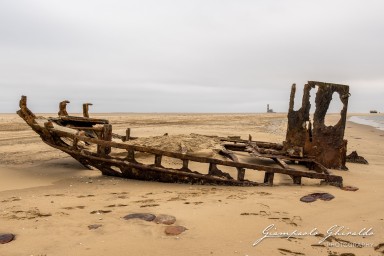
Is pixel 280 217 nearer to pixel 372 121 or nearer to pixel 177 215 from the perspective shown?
pixel 177 215

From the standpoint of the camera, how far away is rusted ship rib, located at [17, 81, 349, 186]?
6039 mm

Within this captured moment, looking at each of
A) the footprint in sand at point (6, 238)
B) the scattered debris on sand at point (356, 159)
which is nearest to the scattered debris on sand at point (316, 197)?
the footprint in sand at point (6, 238)

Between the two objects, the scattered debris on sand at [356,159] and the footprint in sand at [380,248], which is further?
the scattered debris on sand at [356,159]

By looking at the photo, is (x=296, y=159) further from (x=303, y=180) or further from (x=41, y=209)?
(x=41, y=209)

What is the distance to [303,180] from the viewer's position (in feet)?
22.0

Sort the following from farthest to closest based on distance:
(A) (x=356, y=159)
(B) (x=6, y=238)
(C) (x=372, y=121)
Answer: (C) (x=372, y=121), (A) (x=356, y=159), (B) (x=6, y=238)

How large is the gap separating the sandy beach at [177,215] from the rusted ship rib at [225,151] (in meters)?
0.24

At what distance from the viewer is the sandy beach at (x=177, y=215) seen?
333 cm

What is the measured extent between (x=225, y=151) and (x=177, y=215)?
299 cm

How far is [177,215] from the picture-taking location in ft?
13.9

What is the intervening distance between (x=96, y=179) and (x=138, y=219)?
108 inches

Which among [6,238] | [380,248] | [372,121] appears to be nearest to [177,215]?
[6,238]

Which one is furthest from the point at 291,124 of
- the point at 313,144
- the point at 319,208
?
the point at 319,208

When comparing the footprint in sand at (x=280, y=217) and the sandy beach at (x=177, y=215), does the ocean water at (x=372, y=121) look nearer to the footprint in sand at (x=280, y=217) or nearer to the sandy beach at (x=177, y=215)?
the sandy beach at (x=177, y=215)
